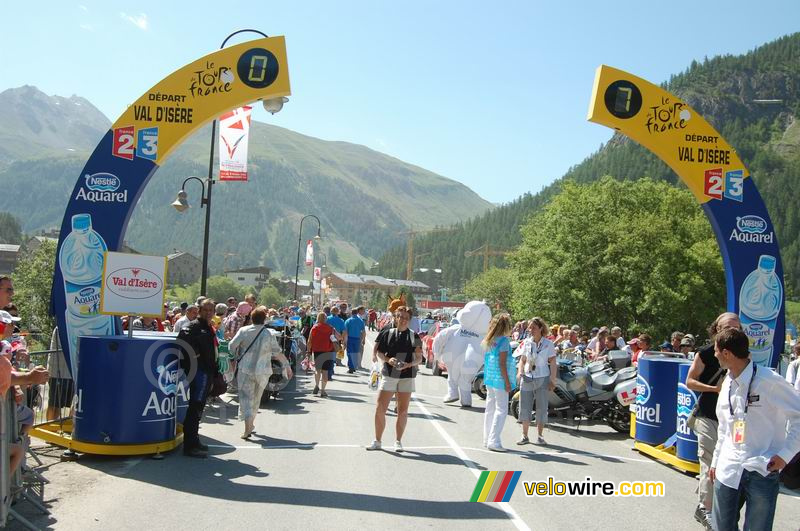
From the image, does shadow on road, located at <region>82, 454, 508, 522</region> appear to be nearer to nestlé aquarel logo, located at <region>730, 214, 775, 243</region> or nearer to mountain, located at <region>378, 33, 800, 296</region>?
nestlé aquarel logo, located at <region>730, 214, 775, 243</region>

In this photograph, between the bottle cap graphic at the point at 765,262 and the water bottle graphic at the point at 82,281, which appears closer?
the water bottle graphic at the point at 82,281

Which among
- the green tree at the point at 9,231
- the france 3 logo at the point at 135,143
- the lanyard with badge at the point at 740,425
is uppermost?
the green tree at the point at 9,231

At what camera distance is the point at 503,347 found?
35.0ft

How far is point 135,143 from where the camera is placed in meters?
10.7

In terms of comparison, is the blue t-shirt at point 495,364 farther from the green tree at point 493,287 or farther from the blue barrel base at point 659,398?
the green tree at point 493,287

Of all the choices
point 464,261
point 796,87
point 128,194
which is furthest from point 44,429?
point 796,87

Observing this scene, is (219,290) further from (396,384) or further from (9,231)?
(396,384)

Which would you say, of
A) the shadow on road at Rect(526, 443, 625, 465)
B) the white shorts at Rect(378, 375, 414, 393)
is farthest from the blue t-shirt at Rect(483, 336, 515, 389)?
the white shorts at Rect(378, 375, 414, 393)

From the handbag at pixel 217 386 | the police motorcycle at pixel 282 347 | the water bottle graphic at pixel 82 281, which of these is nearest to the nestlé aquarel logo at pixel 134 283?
the water bottle graphic at pixel 82 281

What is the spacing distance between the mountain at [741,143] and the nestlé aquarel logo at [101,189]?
413ft

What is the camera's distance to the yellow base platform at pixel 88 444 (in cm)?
849

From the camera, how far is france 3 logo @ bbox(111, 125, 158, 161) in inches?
420

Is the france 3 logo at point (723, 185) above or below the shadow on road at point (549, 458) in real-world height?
above

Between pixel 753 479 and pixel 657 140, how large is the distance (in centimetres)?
838
